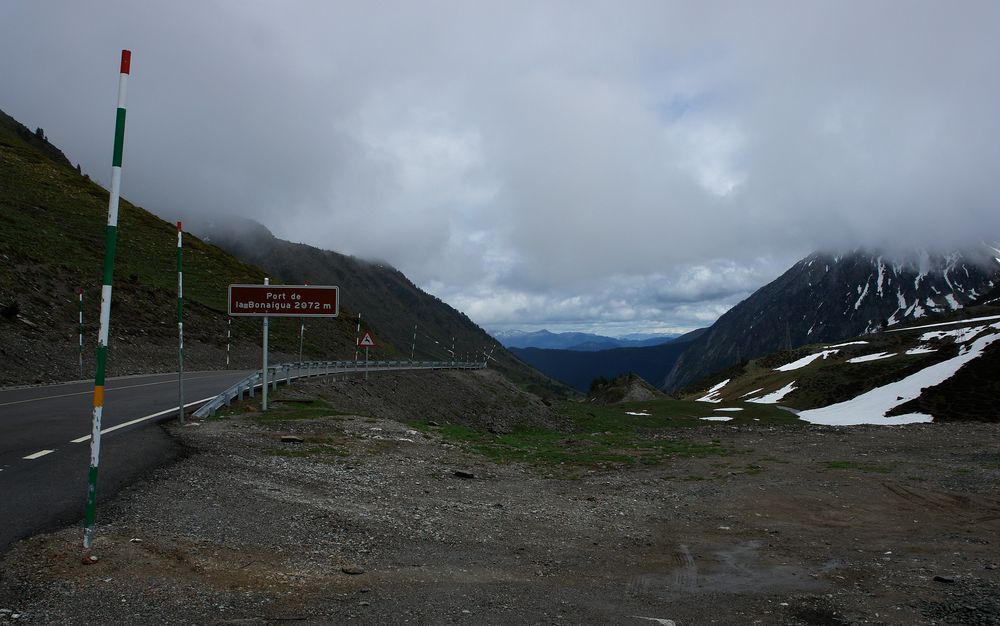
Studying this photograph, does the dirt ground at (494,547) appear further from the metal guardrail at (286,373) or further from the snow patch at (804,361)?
the snow patch at (804,361)

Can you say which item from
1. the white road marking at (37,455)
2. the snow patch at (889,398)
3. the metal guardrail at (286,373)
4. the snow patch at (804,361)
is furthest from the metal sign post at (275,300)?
the snow patch at (804,361)

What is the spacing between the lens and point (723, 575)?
8.38 m

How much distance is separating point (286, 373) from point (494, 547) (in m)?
24.4

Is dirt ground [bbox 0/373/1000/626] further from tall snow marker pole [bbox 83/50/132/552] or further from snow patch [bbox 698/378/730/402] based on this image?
snow patch [bbox 698/378/730/402]

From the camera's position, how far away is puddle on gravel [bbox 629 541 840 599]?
25.4ft

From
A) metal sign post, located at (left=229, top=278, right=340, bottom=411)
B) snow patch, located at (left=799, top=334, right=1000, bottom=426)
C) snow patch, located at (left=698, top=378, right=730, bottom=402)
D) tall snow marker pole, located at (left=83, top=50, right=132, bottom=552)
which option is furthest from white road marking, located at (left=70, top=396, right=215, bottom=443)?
snow patch, located at (left=698, top=378, right=730, bottom=402)

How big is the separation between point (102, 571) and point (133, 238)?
78300mm

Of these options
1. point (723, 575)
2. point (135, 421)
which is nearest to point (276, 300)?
point (135, 421)

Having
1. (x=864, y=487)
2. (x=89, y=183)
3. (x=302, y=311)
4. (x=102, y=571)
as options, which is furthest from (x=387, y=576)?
(x=89, y=183)

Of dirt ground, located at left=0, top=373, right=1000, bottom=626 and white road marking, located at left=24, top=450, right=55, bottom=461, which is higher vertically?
white road marking, located at left=24, top=450, right=55, bottom=461

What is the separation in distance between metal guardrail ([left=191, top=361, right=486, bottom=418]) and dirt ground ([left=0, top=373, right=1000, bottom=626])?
5214 millimetres

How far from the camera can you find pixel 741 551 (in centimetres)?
966

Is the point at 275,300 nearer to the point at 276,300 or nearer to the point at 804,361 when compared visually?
the point at 276,300

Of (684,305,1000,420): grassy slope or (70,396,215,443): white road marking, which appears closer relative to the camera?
(70,396,215,443): white road marking
